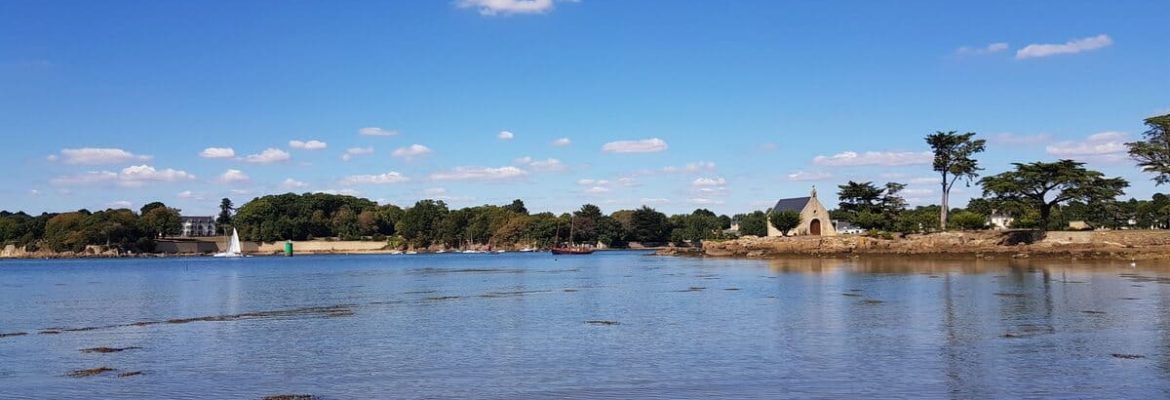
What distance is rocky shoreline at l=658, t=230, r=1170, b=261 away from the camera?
58.9 metres

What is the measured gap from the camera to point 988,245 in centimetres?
6681

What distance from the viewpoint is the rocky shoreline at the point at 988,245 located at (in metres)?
58.9

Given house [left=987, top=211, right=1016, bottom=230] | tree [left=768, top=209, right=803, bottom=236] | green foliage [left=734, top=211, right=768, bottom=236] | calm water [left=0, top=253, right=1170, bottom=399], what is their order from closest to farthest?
calm water [left=0, top=253, right=1170, bottom=399]
house [left=987, top=211, right=1016, bottom=230]
tree [left=768, top=209, right=803, bottom=236]
green foliage [left=734, top=211, right=768, bottom=236]

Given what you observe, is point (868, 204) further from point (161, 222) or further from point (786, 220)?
point (161, 222)

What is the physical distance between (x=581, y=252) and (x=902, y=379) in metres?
132

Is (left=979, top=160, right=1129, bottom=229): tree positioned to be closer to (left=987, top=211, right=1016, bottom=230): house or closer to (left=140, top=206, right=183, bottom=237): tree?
(left=987, top=211, right=1016, bottom=230): house

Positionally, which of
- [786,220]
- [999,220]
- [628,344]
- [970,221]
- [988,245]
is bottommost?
[628,344]

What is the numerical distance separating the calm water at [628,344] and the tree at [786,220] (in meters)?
50.5

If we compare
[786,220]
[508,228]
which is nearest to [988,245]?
[786,220]

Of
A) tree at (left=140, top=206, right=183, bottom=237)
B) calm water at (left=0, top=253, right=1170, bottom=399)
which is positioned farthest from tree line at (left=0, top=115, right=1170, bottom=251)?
calm water at (left=0, top=253, right=1170, bottom=399)

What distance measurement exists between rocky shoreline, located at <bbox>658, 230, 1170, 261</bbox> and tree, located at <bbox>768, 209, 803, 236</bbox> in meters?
3.00

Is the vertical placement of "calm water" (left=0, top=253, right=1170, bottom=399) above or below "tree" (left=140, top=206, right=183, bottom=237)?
below

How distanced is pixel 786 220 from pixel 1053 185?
27.8m

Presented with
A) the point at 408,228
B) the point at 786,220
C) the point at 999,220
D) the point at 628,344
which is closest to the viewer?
the point at 628,344
